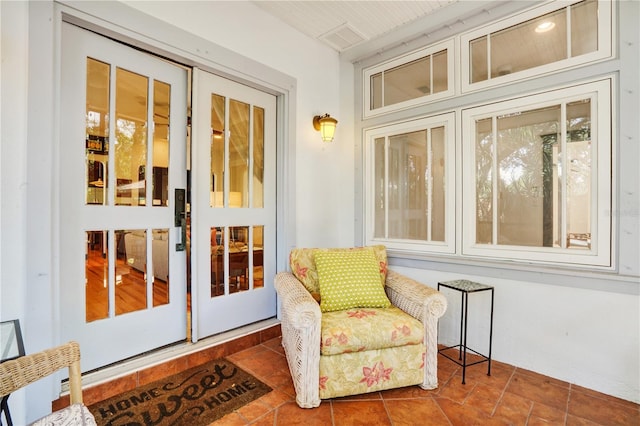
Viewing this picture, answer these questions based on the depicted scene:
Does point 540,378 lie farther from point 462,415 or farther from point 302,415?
point 302,415

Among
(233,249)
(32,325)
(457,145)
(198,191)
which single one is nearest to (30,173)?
(32,325)

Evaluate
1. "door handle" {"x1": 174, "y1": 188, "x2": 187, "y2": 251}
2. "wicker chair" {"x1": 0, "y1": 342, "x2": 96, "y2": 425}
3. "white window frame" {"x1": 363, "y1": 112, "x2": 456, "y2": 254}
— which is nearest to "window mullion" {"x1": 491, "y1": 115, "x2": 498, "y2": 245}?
"white window frame" {"x1": 363, "y1": 112, "x2": 456, "y2": 254}

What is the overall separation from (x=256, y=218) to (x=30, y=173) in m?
1.49

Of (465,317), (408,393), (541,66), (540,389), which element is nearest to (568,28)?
(541,66)

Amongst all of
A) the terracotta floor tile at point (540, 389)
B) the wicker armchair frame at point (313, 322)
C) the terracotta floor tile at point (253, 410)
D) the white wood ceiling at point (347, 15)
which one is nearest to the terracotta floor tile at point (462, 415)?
the wicker armchair frame at point (313, 322)

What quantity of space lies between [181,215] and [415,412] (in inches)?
76.8

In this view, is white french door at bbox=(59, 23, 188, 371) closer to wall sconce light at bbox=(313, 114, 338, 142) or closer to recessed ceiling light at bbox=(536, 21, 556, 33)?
wall sconce light at bbox=(313, 114, 338, 142)

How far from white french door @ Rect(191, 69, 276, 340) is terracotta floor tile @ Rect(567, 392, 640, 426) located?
2195mm

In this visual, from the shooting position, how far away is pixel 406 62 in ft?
9.65

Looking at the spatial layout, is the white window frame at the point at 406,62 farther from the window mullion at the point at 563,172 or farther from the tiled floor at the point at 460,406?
the tiled floor at the point at 460,406

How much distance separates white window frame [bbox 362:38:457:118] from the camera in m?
2.63

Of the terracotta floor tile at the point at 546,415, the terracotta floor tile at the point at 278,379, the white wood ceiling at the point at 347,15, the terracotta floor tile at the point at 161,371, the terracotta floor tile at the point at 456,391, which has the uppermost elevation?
the white wood ceiling at the point at 347,15

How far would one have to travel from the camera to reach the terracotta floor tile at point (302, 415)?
5.54ft

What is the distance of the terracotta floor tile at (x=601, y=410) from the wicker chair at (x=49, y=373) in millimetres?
2374
